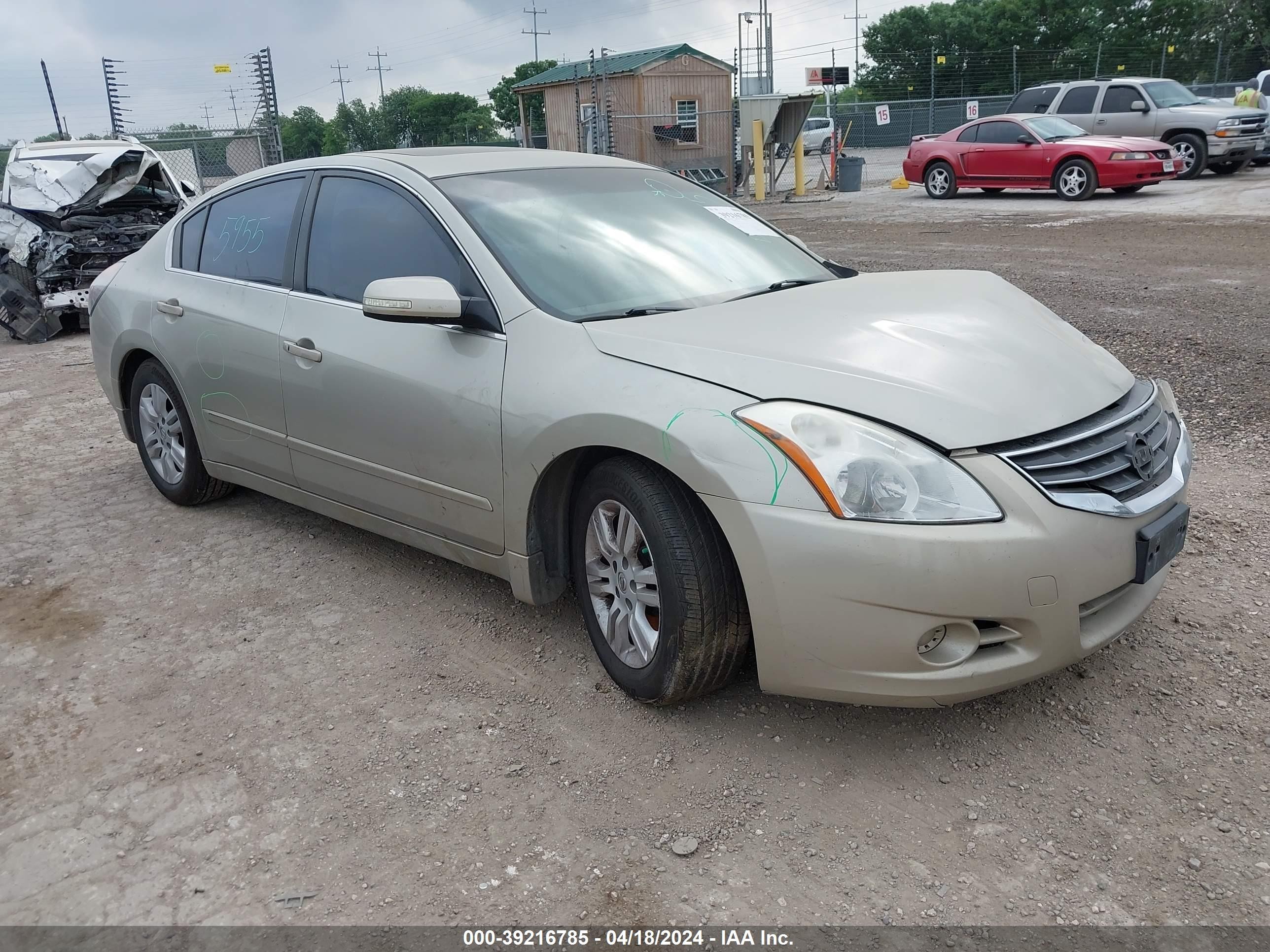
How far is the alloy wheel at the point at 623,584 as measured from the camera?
2.96 meters

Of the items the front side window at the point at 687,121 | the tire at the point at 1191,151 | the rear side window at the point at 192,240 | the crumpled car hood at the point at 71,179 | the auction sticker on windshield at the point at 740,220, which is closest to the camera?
the auction sticker on windshield at the point at 740,220

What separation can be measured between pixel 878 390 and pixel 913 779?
104 centimetres

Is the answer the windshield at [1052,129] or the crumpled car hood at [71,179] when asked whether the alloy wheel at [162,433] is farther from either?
the windshield at [1052,129]

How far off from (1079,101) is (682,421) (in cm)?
1908

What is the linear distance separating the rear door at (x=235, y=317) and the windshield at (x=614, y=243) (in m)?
0.96

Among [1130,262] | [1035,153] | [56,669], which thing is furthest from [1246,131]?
[56,669]

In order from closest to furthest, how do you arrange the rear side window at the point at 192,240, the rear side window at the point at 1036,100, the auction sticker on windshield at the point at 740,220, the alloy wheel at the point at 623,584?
the alloy wheel at the point at 623,584, the auction sticker on windshield at the point at 740,220, the rear side window at the point at 192,240, the rear side window at the point at 1036,100

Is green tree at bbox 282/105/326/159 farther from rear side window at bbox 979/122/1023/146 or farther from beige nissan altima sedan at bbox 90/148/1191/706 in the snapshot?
beige nissan altima sedan at bbox 90/148/1191/706

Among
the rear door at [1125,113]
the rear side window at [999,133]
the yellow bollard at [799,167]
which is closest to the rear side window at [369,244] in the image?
the rear side window at [999,133]

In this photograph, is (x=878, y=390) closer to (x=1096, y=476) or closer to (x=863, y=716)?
(x=1096, y=476)

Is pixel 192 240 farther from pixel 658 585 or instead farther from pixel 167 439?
pixel 658 585

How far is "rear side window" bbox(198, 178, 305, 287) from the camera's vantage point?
165 inches

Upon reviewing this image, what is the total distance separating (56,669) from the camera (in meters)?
3.59

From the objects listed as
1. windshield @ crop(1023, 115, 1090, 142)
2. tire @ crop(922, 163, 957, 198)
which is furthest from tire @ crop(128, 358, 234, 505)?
tire @ crop(922, 163, 957, 198)
